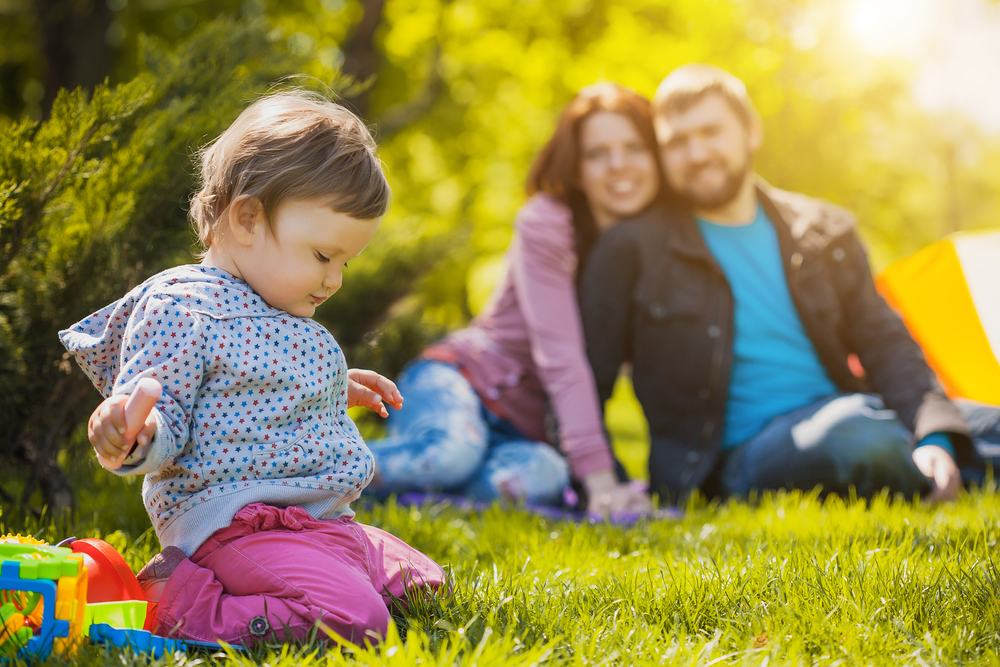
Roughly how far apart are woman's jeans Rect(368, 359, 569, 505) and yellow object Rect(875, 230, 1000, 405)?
80.3 inches

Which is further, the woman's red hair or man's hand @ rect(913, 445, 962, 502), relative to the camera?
the woman's red hair

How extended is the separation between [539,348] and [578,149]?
1018 mm

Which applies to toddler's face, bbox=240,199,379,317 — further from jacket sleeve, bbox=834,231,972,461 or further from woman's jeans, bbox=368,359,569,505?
jacket sleeve, bbox=834,231,972,461

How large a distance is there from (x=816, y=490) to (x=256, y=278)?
8.18ft

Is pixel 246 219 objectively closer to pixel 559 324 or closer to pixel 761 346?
pixel 559 324

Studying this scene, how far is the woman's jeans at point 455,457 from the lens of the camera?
358cm

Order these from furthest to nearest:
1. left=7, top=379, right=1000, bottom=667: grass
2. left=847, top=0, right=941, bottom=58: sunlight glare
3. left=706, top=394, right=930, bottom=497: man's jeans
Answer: left=847, top=0, right=941, bottom=58: sunlight glare
left=706, top=394, right=930, bottom=497: man's jeans
left=7, top=379, right=1000, bottom=667: grass

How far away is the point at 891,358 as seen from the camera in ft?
12.0

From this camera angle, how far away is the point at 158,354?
5.39 feet

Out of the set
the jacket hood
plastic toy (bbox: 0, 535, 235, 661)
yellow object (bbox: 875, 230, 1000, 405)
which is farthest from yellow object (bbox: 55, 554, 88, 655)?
yellow object (bbox: 875, 230, 1000, 405)

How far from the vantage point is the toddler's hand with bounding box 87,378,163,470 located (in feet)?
4.78

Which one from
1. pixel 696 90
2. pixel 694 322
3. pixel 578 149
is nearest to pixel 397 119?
pixel 578 149

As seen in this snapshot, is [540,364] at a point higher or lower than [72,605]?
higher

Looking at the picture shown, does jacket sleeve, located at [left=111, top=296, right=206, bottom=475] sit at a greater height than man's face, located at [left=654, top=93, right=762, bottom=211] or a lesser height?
lesser
